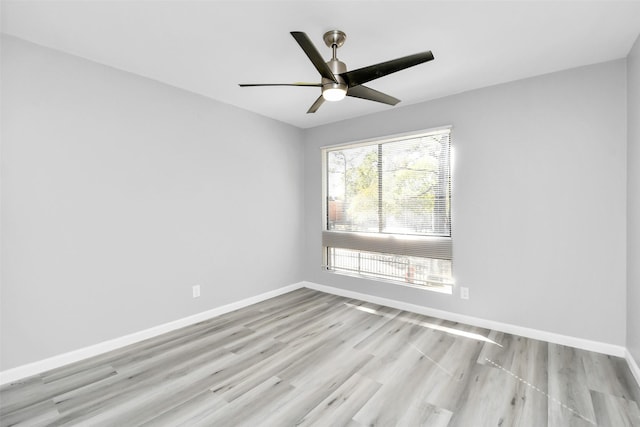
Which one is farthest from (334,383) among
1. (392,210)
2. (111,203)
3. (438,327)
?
(111,203)

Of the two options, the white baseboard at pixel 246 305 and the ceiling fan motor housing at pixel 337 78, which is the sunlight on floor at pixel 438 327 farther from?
the ceiling fan motor housing at pixel 337 78

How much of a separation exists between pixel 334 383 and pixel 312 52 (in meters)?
2.24

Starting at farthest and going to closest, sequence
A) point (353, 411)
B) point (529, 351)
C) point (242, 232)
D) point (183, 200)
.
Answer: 1. point (242, 232)
2. point (183, 200)
3. point (529, 351)
4. point (353, 411)

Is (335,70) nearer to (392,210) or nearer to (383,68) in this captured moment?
(383,68)

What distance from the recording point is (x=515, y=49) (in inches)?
93.5

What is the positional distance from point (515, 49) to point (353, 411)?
9.72ft

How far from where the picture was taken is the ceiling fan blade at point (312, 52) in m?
1.54

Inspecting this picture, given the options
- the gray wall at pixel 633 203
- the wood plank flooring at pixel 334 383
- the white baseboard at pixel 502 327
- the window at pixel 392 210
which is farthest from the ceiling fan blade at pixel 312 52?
the white baseboard at pixel 502 327

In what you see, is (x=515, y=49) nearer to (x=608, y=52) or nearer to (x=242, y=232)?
(x=608, y=52)

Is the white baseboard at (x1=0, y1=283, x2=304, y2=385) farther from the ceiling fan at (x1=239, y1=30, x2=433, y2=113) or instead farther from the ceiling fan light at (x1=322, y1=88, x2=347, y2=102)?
the ceiling fan light at (x1=322, y1=88, x2=347, y2=102)

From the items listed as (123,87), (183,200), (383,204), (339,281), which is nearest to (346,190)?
(383,204)

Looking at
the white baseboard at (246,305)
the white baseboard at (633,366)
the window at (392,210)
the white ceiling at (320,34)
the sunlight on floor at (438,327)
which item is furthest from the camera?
the window at (392,210)

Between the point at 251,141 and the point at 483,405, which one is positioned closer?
the point at 483,405

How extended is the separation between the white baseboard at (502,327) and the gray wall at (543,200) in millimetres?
52
